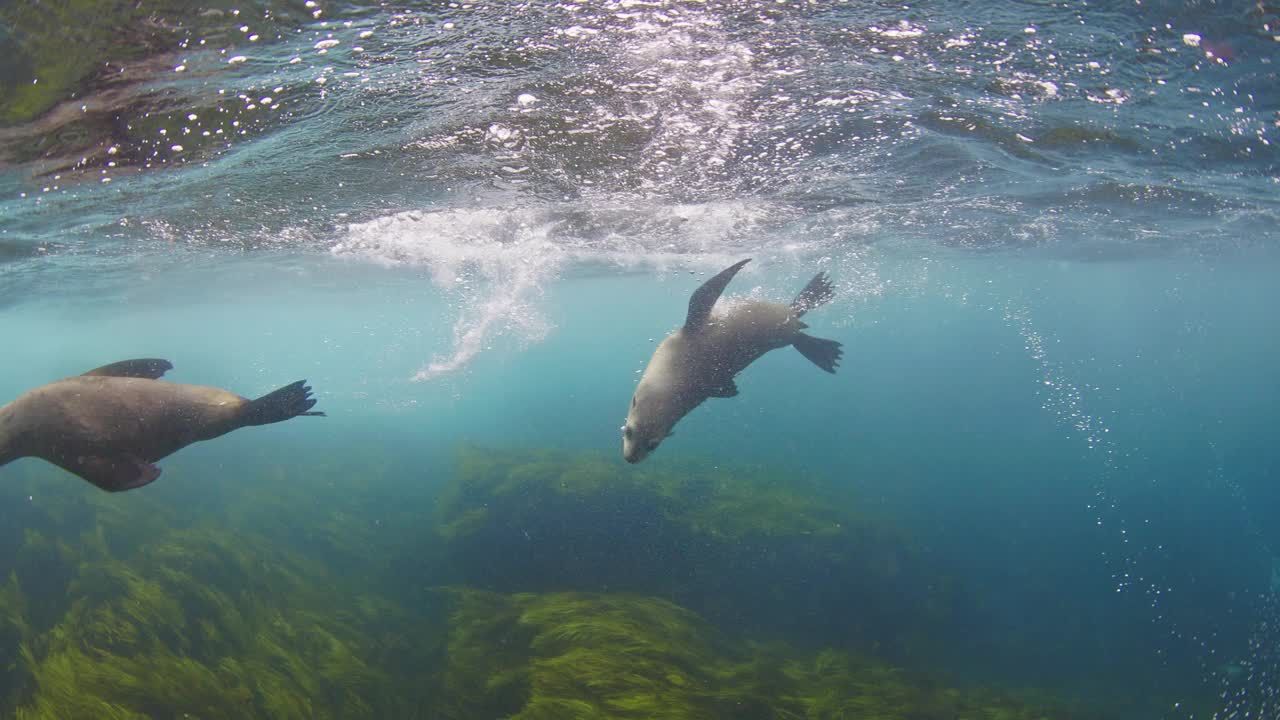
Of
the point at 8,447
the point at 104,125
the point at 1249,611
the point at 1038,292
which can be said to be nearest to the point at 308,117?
the point at 104,125

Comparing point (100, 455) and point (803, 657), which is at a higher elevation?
point (100, 455)

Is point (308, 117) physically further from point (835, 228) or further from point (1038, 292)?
point (1038, 292)

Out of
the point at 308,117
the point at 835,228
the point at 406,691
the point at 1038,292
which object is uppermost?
the point at 308,117

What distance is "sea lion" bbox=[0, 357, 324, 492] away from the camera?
2445 mm

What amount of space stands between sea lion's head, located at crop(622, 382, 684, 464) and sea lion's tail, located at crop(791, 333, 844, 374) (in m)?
1.91

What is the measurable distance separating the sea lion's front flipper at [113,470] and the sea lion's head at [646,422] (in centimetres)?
232

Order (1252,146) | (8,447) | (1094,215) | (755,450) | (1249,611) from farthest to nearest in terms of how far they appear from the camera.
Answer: (755,450), (1094,215), (1249,611), (1252,146), (8,447)

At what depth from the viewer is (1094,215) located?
14094 millimetres

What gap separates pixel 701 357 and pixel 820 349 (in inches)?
68.1

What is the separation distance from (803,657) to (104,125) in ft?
31.3

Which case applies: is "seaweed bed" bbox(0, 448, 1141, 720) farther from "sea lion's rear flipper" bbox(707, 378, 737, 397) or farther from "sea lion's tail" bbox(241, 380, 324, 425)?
"sea lion's tail" bbox(241, 380, 324, 425)

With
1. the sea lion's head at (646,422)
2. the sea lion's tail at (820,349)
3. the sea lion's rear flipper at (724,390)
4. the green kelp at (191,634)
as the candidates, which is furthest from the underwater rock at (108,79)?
the green kelp at (191,634)

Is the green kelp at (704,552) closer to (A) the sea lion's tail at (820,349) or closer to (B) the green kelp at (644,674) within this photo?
(B) the green kelp at (644,674)

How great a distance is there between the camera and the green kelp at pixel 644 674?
4906 millimetres
